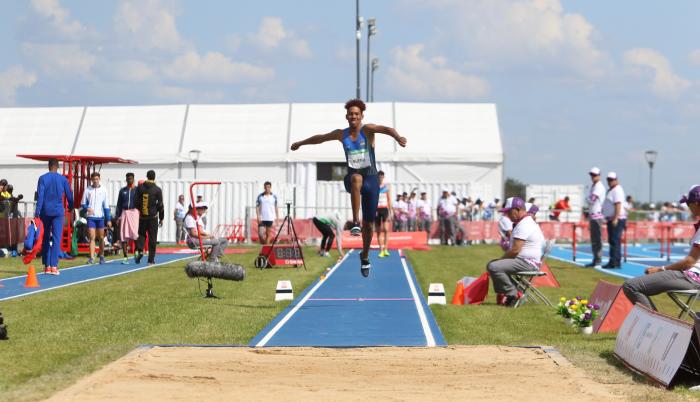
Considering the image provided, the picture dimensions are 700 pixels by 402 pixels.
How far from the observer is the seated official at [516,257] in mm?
13547

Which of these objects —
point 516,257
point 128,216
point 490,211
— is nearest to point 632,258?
point 490,211

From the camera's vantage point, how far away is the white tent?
40.6m

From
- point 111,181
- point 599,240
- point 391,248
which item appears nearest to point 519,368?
point 599,240

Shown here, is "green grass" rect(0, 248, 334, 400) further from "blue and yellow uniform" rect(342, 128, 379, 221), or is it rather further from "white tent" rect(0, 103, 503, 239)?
"white tent" rect(0, 103, 503, 239)

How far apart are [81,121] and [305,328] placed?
3465 centimetres

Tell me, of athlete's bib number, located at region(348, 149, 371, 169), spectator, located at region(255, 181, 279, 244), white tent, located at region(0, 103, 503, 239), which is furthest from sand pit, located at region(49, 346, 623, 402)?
white tent, located at region(0, 103, 503, 239)

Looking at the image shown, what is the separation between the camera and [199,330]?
10.7 meters

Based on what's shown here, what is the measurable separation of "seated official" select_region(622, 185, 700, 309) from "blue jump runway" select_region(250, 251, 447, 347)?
73.9 inches

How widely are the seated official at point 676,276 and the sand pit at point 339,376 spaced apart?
123 centimetres

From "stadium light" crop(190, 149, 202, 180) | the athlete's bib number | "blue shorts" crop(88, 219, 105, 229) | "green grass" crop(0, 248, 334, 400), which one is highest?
"stadium light" crop(190, 149, 202, 180)

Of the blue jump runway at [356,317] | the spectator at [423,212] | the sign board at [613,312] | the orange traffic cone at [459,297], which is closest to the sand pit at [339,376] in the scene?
the blue jump runway at [356,317]

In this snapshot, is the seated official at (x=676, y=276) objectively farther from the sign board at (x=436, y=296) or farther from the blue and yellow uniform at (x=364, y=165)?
the sign board at (x=436, y=296)

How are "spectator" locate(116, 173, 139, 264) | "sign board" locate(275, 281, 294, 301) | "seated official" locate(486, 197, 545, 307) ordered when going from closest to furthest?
1. "seated official" locate(486, 197, 545, 307)
2. "sign board" locate(275, 281, 294, 301)
3. "spectator" locate(116, 173, 139, 264)

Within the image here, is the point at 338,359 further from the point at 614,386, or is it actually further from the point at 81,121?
the point at 81,121
